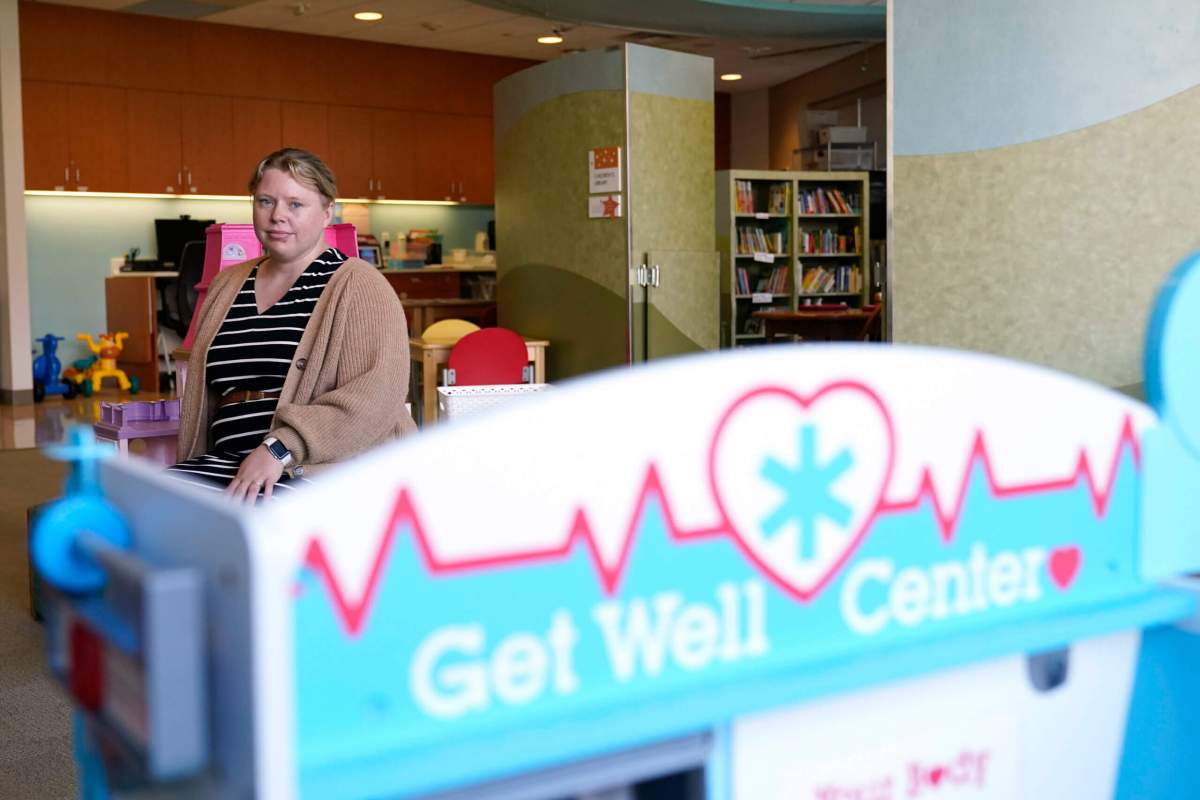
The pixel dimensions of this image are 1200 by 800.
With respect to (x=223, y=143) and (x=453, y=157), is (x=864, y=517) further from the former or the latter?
(x=453, y=157)

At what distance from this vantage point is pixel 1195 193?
11.3 ft

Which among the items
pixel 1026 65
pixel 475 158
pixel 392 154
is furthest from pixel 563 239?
pixel 475 158

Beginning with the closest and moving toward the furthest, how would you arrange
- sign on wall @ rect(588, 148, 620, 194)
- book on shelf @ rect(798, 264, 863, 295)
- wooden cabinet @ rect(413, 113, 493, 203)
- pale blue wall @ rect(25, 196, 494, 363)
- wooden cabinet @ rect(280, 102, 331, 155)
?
1. sign on wall @ rect(588, 148, 620, 194)
2. book on shelf @ rect(798, 264, 863, 295)
3. pale blue wall @ rect(25, 196, 494, 363)
4. wooden cabinet @ rect(280, 102, 331, 155)
5. wooden cabinet @ rect(413, 113, 493, 203)

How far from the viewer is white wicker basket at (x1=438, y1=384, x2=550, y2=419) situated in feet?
12.9

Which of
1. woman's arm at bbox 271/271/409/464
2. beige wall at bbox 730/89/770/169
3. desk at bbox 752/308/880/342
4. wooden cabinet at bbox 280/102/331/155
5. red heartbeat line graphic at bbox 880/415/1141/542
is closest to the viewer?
red heartbeat line graphic at bbox 880/415/1141/542

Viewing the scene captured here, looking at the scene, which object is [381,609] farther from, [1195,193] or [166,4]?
[166,4]

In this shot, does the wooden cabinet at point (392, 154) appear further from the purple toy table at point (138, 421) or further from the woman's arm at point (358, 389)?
the woman's arm at point (358, 389)

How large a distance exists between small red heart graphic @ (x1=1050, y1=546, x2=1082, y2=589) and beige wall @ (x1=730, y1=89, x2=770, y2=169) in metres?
14.7

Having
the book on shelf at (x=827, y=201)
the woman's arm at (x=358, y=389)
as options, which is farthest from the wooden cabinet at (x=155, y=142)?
the woman's arm at (x=358, y=389)

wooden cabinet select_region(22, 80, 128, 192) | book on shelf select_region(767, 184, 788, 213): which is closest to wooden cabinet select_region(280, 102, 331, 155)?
wooden cabinet select_region(22, 80, 128, 192)

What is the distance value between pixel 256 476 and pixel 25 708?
115 centimetres

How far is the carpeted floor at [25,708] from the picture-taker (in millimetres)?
2512

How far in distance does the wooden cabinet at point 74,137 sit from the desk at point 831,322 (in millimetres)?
6224

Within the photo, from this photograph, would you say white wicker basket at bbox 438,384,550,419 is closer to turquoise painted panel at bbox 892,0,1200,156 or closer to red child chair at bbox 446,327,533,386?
red child chair at bbox 446,327,533,386
